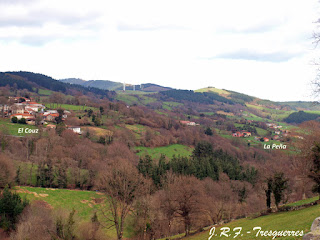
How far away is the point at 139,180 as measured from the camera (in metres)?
40.0

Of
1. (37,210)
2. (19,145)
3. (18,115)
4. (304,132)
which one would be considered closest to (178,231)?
(37,210)

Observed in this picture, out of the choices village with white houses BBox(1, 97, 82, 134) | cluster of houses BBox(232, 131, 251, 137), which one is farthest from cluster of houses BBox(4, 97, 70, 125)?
cluster of houses BBox(232, 131, 251, 137)

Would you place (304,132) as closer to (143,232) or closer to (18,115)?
(143,232)

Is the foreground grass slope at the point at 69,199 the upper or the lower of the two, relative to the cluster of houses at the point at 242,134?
lower

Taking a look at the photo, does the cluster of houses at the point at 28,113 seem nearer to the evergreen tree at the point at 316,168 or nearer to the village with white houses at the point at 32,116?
the village with white houses at the point at 32,116

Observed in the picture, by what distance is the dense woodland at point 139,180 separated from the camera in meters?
29.0

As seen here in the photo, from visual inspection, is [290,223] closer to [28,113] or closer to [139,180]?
[139,180]

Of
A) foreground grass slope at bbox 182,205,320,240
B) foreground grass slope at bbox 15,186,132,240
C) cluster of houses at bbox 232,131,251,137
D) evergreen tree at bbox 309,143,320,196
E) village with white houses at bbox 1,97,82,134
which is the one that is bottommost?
foreground grass slope at bbox 15,186,132,240

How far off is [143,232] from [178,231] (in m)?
5.63

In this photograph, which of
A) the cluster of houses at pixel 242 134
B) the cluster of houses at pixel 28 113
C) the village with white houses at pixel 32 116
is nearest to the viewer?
the village with white houses at pixel 32 116

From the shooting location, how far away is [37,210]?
35.3 m

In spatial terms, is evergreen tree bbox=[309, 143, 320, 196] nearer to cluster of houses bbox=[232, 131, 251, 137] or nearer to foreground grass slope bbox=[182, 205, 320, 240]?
foreground grass slope bbox=[182, 205, 320, 240]

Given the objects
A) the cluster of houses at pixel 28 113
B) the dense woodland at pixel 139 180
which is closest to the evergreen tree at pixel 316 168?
the dense woodland at pixel 139 180

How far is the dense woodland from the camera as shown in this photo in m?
29.0
